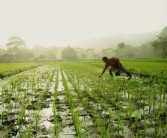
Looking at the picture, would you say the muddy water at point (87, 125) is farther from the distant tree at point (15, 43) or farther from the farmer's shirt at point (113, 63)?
the distant tree at point (15, 43)

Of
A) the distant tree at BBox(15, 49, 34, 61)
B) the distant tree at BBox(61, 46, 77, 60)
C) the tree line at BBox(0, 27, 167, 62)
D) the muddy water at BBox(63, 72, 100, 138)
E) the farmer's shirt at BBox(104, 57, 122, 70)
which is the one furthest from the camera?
the distant tree at BBox(61, 46, 77, 60)

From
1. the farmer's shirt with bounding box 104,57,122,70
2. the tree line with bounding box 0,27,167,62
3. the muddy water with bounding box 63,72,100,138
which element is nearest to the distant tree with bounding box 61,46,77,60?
the tree line with bounding box 0,27,167,62

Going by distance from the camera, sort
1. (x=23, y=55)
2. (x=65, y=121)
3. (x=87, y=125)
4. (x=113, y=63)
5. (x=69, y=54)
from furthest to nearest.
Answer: (x=69, y=54)
(x=23, y=55)
(x=113, y=63)
(x=65, y=121)
(x=87, y=125)

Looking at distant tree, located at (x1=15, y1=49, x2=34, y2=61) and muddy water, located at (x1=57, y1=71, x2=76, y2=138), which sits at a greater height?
distant tree, located at (x1=15, y1=49, x2=34, y2=61)

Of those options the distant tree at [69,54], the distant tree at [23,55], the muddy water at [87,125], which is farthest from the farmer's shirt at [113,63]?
the distant tree at [69,54]

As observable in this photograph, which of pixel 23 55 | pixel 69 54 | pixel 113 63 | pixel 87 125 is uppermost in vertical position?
pixel 23 55

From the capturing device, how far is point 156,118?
5383mm

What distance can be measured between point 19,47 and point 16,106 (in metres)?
112

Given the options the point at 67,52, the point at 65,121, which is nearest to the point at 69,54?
the point at 67,52

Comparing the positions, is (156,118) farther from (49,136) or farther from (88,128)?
(49,136)

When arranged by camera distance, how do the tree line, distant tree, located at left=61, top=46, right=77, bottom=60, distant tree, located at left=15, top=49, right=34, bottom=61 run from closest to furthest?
the tree line
distant tree, located at left=15, top=49, right=34, bottom=61
distant tree, located at left=61, top=46, right=77, bottom=60

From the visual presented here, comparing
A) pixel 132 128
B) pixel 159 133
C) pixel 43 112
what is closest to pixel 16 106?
pixel 43 112

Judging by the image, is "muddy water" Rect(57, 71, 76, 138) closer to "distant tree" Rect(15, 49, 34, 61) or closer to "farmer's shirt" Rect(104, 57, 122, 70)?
"farmer's shirt" Rect(104, 57, 122, 70)

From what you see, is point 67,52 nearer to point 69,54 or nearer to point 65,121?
point 69,54
